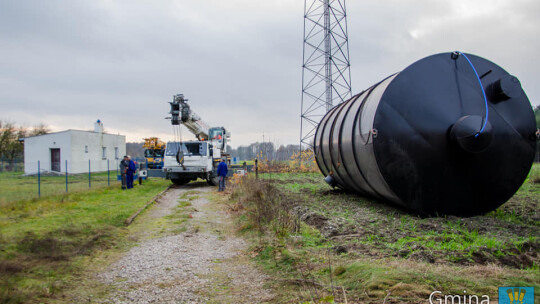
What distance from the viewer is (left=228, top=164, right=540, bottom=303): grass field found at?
3414 mm

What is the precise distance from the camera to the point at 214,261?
5457 mm

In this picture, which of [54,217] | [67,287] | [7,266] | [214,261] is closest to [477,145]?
[214,261]

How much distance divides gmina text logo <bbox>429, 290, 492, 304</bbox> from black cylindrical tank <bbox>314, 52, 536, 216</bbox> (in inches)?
137

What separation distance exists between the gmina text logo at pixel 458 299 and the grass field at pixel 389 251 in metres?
0.06

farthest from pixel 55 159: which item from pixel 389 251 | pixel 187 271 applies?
pixel 389 251

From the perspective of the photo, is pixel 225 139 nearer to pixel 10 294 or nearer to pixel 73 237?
pixel 73 237

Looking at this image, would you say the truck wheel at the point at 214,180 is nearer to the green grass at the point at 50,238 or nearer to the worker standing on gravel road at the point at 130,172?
the worker standing on gravel road at the point at 130,172

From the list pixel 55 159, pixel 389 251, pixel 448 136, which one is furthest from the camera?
pixel 55 159

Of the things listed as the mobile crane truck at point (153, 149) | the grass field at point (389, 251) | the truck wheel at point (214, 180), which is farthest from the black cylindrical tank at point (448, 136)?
the mobile crane truck at point (153, 149)

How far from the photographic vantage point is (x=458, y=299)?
3.10 m

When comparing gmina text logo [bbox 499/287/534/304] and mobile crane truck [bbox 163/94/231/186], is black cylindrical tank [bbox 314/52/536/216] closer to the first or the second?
gmina text logo [bbox 499/287/534/304]

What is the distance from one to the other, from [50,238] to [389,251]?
5.76 meters

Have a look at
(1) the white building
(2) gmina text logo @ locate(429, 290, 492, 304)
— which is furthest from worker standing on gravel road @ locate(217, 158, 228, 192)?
(1) the white building

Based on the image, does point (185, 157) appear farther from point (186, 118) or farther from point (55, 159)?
point (55, 159)
